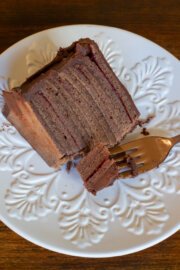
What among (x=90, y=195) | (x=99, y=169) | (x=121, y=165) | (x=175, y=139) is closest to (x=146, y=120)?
(x=175, y=139)

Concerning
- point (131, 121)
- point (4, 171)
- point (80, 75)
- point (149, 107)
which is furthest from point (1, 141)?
point (149, 107)

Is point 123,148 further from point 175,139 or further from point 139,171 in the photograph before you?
point 175,139

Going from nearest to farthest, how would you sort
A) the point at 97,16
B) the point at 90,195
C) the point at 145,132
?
the point at 90,195
the point at 145,132
the point at 97,16

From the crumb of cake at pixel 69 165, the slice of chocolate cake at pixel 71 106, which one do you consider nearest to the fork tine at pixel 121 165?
the slice of chocolate cake at pixel 71 106

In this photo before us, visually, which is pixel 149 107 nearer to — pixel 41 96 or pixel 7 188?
pixel 41 96

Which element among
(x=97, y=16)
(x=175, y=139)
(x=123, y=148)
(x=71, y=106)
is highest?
(x=97, y=16)

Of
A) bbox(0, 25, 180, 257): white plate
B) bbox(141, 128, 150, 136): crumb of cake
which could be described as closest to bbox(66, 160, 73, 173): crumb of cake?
bbox(0, 25, 180, 257): white plate
